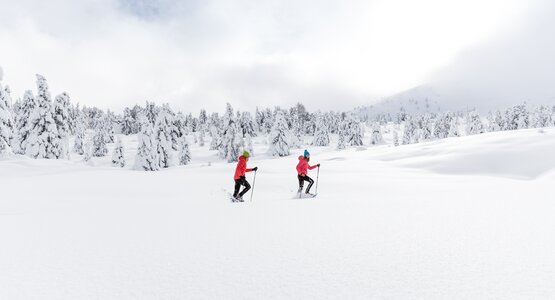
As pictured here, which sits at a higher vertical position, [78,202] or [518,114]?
[518,114]

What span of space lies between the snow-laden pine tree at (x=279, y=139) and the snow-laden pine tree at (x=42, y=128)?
43.0m

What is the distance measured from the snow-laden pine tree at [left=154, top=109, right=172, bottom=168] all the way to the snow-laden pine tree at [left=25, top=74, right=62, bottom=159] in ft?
44.8

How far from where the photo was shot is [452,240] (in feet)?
15.6

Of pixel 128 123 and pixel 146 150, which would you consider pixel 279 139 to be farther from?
pixel 128 123

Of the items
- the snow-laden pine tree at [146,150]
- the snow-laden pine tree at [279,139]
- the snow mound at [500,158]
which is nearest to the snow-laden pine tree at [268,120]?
the snow-laden pine tree at [279,139]

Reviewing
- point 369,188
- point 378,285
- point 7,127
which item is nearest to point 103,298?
point 378,285

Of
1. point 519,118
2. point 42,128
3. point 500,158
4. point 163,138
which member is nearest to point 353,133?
point 519,118

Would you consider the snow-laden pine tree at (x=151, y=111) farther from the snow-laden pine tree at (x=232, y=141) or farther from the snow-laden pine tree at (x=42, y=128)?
the snow-laden pine tree at (x=232, y=141)

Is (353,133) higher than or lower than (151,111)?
lower

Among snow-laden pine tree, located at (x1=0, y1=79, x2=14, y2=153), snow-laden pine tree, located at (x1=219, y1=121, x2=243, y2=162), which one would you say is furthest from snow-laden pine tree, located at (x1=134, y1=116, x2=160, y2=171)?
snow-laden pine tree, located at (x1=219, y1=121, x2=243, y2=162)

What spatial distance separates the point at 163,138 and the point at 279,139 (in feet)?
97.2

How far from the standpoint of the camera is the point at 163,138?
173 feet

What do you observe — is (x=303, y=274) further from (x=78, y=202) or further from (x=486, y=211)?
(x=78, y=202)

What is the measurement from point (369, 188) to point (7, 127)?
3412 cm
